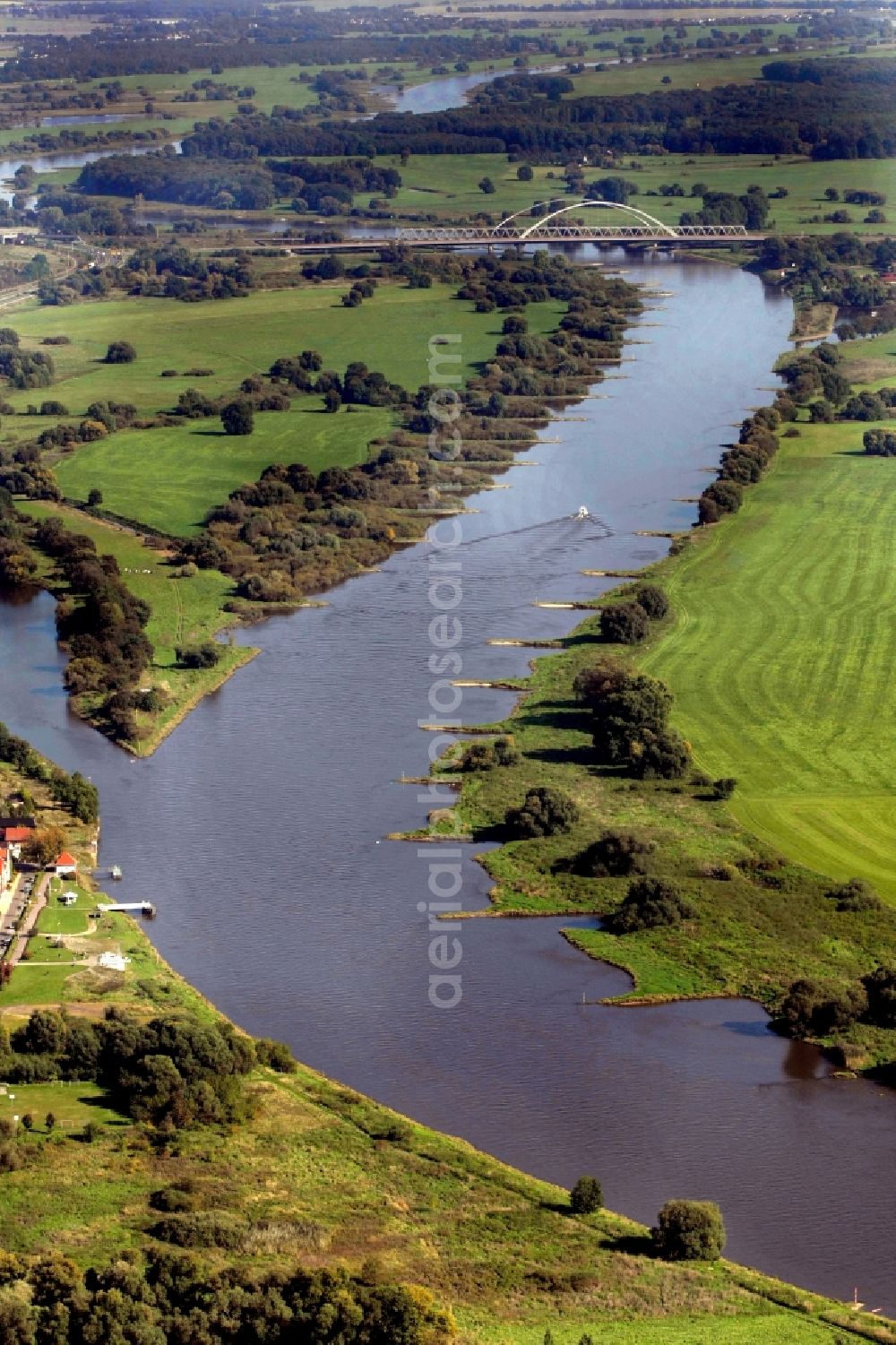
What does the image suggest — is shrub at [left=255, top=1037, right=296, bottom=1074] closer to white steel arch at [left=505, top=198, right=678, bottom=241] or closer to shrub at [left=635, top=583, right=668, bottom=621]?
shrub at [left=635, top=583, right=668, bottom=621]

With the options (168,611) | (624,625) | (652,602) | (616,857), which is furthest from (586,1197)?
(168,611)

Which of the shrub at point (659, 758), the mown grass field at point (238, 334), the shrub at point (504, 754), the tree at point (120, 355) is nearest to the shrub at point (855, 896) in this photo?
the shrub at point (659, 758)

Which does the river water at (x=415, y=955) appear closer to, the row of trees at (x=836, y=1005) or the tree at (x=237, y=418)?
the row of trees at (x=836, y=1005)

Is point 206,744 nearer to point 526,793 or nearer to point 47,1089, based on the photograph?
point 526,793

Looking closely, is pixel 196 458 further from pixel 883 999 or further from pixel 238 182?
pixel 238 182

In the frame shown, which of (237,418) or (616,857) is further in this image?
(237,418)

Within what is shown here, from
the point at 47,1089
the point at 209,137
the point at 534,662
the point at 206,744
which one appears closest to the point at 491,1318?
the point at 47,1089
